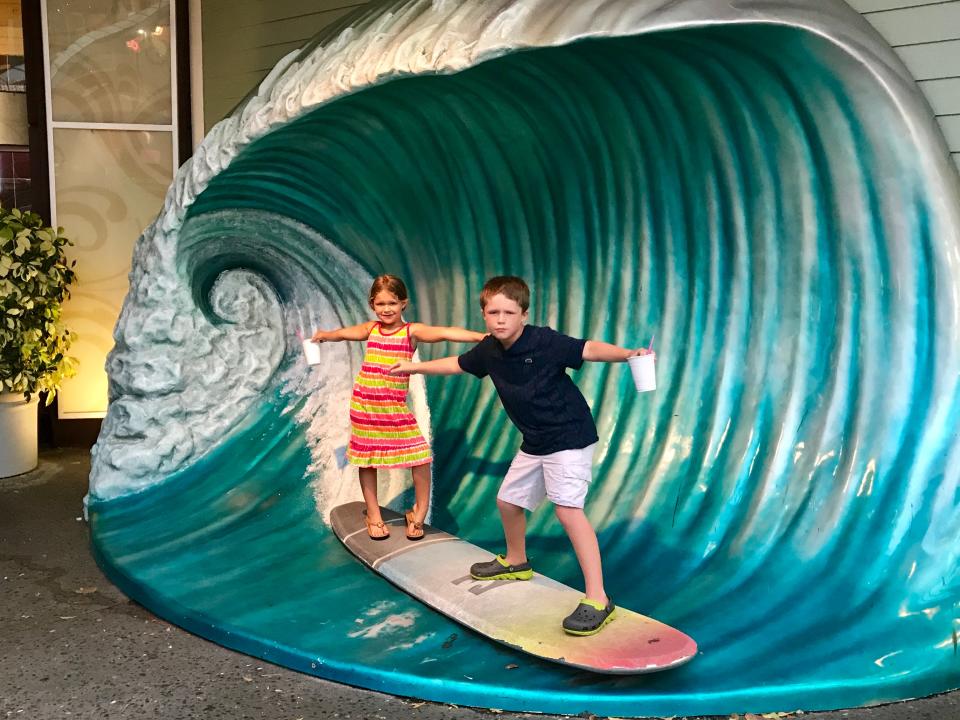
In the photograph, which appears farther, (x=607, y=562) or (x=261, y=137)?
(x=261, y=137)

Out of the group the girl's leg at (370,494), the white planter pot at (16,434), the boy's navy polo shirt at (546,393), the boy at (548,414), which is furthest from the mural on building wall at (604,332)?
the white planter pot at (16,434)

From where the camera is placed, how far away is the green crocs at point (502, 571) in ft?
10.2

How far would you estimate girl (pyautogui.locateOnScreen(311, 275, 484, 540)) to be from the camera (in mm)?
3551

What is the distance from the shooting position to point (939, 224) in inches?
118

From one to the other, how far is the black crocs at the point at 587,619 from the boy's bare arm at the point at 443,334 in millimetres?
957

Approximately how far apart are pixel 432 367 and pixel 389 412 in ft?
1.60

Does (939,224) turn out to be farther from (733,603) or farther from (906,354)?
(733,603)

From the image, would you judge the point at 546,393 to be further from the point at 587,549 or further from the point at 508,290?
the point at 587,549

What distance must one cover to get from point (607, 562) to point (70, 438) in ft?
13.1

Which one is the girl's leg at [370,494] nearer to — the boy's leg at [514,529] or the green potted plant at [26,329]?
the boy's leg at [514,529]

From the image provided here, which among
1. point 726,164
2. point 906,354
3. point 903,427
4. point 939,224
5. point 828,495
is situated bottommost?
point 828,495

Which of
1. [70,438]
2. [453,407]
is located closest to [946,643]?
[453,407]

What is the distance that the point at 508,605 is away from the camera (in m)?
2.92

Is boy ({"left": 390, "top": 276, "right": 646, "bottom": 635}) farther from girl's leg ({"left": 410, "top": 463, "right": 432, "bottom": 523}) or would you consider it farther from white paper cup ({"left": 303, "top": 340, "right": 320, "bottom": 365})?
white paper cup ({"left": 303, "top": 340, "right": 320, "bottom": 365})
